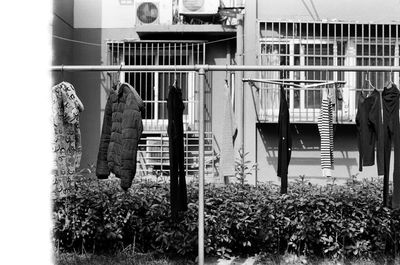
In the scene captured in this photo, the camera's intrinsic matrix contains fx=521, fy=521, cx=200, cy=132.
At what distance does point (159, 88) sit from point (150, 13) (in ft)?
5.38

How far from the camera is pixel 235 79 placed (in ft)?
36.2

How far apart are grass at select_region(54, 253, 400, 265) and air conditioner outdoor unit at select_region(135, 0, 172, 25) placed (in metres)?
5.83

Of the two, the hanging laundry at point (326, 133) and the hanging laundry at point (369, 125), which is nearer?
the hanging laundry at point (369, 125)

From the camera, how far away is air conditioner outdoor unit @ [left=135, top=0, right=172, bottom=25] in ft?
36.9

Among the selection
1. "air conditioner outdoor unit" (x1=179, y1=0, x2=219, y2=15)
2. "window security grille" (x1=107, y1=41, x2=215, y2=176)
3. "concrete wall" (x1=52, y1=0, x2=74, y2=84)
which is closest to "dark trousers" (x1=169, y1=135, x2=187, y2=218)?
"window security grille" (x1=107, y1=41, x2=215, y2=176)

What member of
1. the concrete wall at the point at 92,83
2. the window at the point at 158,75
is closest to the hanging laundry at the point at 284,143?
the window at the point at 158,75

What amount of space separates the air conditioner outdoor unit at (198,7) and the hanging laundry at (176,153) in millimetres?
5228

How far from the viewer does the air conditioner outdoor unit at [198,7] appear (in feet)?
35.9

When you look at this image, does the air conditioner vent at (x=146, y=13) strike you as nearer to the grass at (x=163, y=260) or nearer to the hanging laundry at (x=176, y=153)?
the hanging laundry at (x=176, y=153)

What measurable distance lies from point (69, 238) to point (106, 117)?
1.98m

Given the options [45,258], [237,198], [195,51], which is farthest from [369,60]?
[45,258]

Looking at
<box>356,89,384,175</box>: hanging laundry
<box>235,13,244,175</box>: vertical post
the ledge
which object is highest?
the ledge

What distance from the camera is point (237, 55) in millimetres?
10812

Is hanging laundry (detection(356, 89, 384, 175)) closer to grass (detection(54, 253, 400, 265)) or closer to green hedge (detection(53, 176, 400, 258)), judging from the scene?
green hedge (detection(53, 176, 400, 258))
